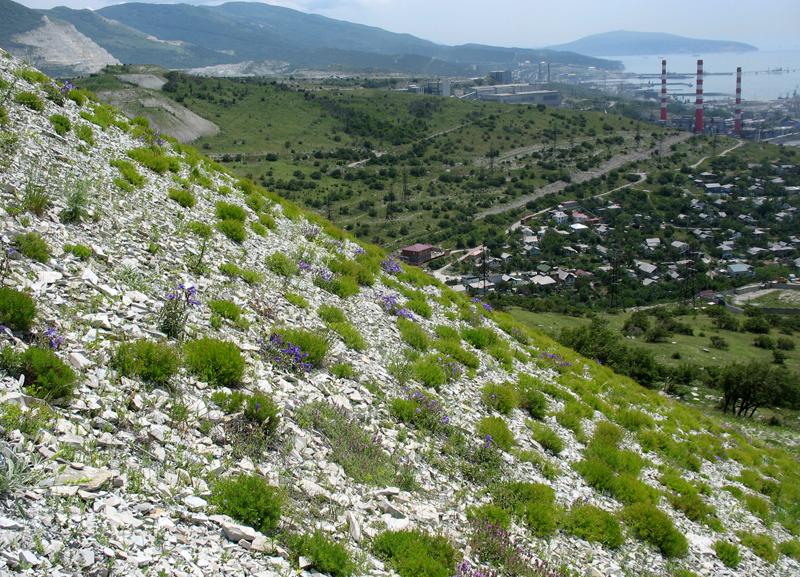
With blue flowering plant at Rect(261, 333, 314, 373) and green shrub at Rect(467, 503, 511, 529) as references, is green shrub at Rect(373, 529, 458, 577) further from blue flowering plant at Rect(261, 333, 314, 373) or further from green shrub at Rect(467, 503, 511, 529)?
blue flowering plant at Rect(261, 333, 314, 373)

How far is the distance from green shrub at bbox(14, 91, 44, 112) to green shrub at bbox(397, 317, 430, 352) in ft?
48.9

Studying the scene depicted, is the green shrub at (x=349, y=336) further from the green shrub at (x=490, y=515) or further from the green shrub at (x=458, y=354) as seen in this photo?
the green shrub at (x=490, y=515)

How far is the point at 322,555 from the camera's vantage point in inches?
301

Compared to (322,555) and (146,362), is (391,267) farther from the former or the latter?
(322,555)

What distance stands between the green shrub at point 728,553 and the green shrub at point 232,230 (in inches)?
648

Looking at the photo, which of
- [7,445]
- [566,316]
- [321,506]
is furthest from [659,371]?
[7,445]

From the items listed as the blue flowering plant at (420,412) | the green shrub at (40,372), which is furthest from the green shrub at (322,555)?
the blue flowering plant at (420,412)

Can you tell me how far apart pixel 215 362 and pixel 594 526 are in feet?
29.4

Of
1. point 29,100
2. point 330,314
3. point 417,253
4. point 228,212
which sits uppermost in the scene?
point 29,100

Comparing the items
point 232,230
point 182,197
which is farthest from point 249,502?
point 182,197

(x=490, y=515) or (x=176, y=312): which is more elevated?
(x=176, y=312)

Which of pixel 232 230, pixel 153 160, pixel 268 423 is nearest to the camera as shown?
pixel 268 423

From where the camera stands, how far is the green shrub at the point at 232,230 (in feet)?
61.1

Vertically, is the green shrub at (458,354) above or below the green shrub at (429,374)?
below
